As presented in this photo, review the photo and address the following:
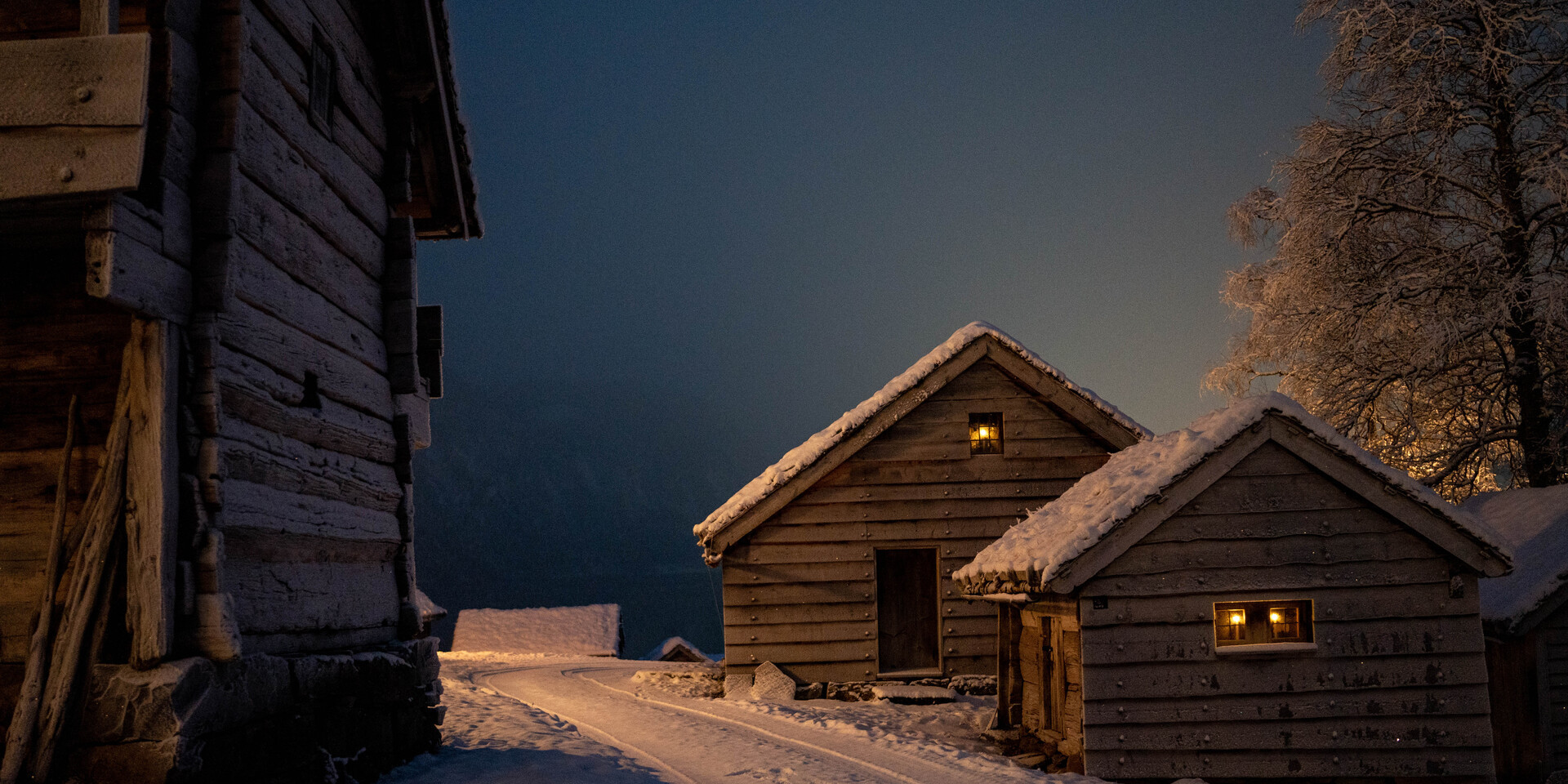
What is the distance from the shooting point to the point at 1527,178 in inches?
587

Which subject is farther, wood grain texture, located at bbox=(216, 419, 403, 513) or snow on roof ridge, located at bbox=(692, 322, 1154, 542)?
snow on roof ridge, located at bbox=(692, 322, 1154, 542)

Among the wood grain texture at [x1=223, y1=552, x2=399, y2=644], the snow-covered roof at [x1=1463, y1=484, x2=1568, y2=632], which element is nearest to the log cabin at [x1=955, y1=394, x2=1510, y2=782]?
the snow-covered roof at [x1=1463, y1=484, x2=1568, y2=632]

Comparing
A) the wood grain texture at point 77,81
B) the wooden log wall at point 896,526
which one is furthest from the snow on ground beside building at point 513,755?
the wood grain texture at point 77,81

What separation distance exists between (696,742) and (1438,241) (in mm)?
14283

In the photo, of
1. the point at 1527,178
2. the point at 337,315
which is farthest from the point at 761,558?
the point at 1527,178

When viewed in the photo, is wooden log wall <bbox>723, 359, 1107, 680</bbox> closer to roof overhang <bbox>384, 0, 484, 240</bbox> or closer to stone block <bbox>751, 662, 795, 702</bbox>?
stone block <bbox>751, 662, 795, 702</bbox>

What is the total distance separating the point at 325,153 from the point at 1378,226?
16.5 meters

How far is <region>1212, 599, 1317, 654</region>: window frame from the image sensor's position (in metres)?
10.6

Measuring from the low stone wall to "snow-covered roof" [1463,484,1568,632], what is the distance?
39.9 ft

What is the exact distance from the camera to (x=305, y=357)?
7355 millimetres

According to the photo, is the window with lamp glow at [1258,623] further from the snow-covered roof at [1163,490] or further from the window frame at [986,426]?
the window frame at [986,426]

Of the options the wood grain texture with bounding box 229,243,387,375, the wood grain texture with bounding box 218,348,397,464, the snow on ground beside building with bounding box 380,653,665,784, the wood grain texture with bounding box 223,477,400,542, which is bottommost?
the snow on ground beside building with bounding box 380,653,665,784

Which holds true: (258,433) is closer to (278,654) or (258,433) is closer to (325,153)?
(278,654)

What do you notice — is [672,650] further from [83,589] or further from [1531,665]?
[83,589]
